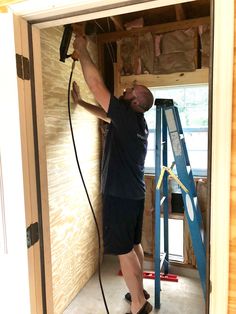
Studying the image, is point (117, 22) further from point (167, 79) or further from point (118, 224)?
point (118, 224)

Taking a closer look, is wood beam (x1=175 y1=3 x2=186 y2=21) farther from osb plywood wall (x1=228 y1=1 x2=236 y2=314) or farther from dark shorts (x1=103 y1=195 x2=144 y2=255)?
osb plywood wall (x1=228 y1=1 x2=236 y2=314)

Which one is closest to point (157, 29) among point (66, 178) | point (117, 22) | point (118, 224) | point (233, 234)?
point (117, 22)

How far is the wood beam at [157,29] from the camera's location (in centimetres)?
253

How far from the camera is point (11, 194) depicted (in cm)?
107

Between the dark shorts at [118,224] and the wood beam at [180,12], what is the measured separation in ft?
5.69

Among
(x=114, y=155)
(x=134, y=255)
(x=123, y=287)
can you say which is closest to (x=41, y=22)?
(x=114, y=155)

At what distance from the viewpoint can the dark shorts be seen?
2.15 meters

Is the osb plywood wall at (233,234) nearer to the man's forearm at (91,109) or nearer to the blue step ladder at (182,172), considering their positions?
the blue step ladder at (182,172)

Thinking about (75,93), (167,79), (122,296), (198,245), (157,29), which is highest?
(157,29)

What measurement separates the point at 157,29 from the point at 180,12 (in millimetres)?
310

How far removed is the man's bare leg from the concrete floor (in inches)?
6.7

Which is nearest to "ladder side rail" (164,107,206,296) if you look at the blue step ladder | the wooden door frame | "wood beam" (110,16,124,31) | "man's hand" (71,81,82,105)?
the blue step ladder

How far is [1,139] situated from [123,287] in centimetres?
215

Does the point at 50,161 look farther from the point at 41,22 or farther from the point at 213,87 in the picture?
the point at 213,87
